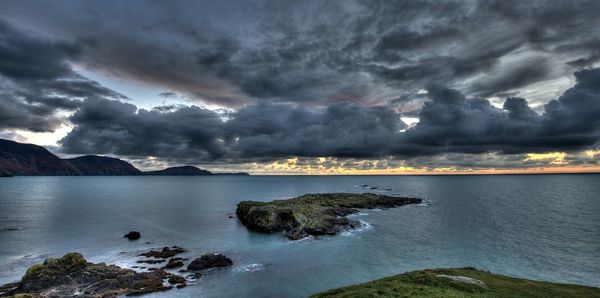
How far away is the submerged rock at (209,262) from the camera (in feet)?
202

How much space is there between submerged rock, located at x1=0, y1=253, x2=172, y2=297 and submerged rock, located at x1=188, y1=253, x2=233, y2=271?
621cm

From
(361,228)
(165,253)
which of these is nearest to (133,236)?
(165,253)

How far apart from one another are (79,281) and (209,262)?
20.9 meters

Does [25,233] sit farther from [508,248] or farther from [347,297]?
[508,248]

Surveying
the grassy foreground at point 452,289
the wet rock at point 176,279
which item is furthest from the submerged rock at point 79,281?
the grassy foreground at point 452,289

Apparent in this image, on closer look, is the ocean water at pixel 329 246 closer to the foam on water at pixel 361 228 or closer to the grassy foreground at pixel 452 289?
the foam on water at pixel 361 228

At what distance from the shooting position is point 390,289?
38.6 metres

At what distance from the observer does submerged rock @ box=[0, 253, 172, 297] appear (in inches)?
1908

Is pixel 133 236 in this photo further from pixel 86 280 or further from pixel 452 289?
pixel 452 289

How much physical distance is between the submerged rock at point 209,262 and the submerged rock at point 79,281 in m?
6.21

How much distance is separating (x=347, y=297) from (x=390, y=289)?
5.36 meters

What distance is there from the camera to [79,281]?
168ft

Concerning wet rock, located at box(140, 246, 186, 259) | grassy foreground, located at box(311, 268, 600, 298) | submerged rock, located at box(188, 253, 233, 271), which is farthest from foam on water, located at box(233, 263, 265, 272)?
grassy foreground, located at box(311, 268, 600, 298)

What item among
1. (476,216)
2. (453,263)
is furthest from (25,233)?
(476,216)
